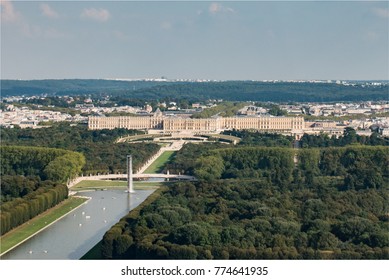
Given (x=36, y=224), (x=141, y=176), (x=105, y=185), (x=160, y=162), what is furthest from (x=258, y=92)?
(x=36, y=224)

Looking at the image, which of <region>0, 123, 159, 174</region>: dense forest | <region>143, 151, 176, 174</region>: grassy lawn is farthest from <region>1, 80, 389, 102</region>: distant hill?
<region>143, 151, 176, 174</region>: grassy lawn

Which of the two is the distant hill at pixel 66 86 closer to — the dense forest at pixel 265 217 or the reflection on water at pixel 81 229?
the dense forest at pixel 265 217

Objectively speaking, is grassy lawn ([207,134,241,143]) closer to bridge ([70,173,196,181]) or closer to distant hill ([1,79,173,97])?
bridge ([70,173,196,181])

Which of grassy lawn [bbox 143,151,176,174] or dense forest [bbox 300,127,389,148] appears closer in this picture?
grassy lawn [bbox 143,151,176,174]

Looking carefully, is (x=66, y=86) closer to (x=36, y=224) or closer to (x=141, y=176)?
(x=141, y=176)

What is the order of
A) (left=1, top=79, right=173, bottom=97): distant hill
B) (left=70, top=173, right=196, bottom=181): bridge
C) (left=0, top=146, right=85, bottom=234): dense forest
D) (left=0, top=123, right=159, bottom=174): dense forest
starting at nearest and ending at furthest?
(left=0, top=146, right=85, bottom=234): dense forest
(left=70, top=173, right=196, bottom=181): bridge
(left=0, top=123, right=159, bottom=174): dense forest
(left=1, top=79, right=173, bottom=97): distant hill

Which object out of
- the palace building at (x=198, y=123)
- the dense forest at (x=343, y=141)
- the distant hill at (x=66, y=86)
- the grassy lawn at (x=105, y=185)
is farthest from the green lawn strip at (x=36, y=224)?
the distant hill at (x=66, y=86)

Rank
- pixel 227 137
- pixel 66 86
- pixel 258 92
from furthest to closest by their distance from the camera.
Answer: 1. pixel 66 86
2. pixel 258 92
3. pixel 227 137
